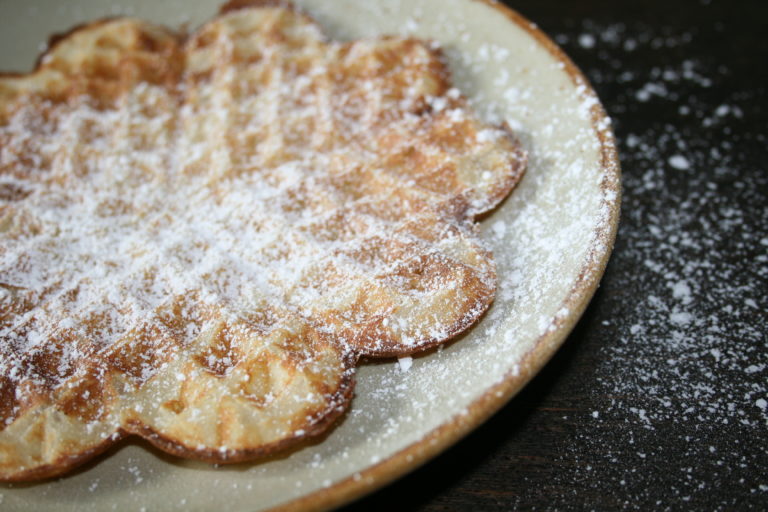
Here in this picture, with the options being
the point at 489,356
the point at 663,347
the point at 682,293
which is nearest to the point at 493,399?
the point at 489,356

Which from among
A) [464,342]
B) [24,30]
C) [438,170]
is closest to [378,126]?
[438,170]

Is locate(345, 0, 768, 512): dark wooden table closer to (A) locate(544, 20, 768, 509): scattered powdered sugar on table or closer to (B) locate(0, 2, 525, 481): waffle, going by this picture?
(A) locate(544, 20, 768, 509): scattered powdered sugar on table

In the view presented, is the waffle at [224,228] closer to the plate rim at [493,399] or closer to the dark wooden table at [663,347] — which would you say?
the plate rim at [493,399]

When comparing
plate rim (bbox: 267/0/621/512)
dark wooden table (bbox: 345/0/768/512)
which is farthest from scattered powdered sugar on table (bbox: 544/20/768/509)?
plate rim (bbox: 267/0/621/512)

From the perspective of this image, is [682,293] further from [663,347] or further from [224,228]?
[224,228]

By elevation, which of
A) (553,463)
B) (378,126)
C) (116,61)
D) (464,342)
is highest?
(116,61)

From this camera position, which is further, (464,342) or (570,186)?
(570,186)

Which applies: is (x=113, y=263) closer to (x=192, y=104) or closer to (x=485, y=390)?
(x=192, y=104)
